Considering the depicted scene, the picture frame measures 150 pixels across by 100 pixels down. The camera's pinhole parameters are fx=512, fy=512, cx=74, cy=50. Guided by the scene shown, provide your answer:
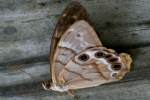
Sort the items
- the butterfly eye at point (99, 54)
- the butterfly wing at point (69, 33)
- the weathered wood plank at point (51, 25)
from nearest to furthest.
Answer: the butterfly wing at point (69, 33)
the butterfly eye at point (99, 54)
the weathered wood plank at point (51, 25)

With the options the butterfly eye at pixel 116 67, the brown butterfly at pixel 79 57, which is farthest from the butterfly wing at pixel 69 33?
the butterfly eye at pixel 116 67

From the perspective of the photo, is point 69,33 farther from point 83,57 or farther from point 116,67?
point 116,67

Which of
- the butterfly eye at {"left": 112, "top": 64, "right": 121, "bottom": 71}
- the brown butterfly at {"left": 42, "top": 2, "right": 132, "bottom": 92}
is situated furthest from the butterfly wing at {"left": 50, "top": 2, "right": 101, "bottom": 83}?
the butterfly eye at {"left": 112, "top": 64, "right": 121, "bottom": 71}

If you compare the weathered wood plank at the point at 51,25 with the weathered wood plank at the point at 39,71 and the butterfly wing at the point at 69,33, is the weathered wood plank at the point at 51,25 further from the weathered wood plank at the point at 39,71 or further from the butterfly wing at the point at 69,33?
the butterfly wing at the point at 69,33

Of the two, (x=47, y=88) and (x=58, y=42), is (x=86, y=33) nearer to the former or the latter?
(x=58, y=42)

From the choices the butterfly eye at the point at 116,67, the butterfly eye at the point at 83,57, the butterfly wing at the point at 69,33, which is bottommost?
the butterfly eye at the point at 116,67

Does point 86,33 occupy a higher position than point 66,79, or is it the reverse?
point 86,33

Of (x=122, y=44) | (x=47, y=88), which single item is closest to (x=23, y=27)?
(x=47, y=88)
